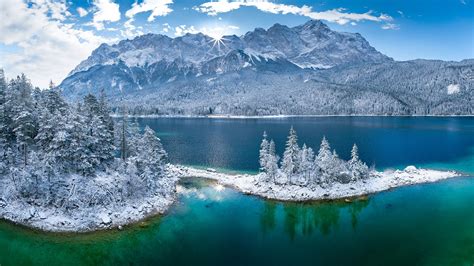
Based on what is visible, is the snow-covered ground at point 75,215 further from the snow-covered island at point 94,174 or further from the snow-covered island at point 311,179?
the snow-covered island at point 311,179

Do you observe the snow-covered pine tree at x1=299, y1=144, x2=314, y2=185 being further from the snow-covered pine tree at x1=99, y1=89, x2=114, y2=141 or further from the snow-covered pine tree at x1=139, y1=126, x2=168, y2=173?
the snow-covered pine tree at x1=99, y1=89, x2=114, y2=141

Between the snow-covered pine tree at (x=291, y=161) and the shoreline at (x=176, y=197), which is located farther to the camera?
the snow-covered pine tree at (x=291, y=161)

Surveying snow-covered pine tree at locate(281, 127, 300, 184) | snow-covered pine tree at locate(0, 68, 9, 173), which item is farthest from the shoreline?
snow-covered pine tree at locate(0, 68, 9, 173)

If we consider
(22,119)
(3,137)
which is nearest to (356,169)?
(22,119)

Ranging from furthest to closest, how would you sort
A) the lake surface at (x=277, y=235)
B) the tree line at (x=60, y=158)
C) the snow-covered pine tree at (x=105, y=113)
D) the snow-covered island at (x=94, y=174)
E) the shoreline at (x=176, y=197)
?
the snow-covered pine tree at (x=105, y=113), the tree line at (x=60, y=158), the snow-covered island at (x=94, y=174), the shoreline at (x=176, y=197), the lake surface at (x=277, y=235)

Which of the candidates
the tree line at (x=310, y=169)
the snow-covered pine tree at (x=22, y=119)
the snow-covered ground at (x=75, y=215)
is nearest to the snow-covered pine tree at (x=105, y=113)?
→ the snow-covered pine tree at (x=22, y=119)

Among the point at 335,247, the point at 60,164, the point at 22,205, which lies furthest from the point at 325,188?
the point at 22,205

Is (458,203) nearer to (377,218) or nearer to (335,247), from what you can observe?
(377,218)

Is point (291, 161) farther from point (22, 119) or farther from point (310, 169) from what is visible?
point (22, 119)
